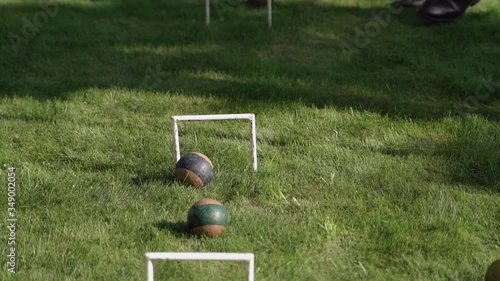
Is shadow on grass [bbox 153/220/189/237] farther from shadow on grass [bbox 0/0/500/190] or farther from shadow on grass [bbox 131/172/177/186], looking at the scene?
shadow on grass [bbox 0/0/500/190]

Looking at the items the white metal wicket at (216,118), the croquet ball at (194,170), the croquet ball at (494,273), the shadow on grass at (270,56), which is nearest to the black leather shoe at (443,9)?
the shadow on grass at (270,56)

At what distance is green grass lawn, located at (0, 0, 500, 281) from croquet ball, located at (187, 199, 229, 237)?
69mm

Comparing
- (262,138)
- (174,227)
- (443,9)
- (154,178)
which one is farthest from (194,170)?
(443,9)

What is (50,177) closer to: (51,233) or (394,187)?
(51,233)

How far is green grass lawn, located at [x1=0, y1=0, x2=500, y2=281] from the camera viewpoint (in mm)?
4379

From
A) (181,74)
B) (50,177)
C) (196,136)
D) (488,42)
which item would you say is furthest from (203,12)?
(50,177)

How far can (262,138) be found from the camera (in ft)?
20.1

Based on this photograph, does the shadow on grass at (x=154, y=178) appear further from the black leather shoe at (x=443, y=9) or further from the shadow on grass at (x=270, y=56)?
the black leather shoe at (x=443, y=9)

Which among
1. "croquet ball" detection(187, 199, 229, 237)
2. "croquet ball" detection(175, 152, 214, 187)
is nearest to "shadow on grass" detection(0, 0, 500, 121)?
"croquet ball" detection(175, 152, 214, 187)

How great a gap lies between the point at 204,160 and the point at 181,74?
2718 mm

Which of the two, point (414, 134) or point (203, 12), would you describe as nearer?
point (414, 134)

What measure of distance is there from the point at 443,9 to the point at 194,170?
502 centimetres

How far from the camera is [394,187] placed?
526 cm

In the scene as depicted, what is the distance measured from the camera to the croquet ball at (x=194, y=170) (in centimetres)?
505
